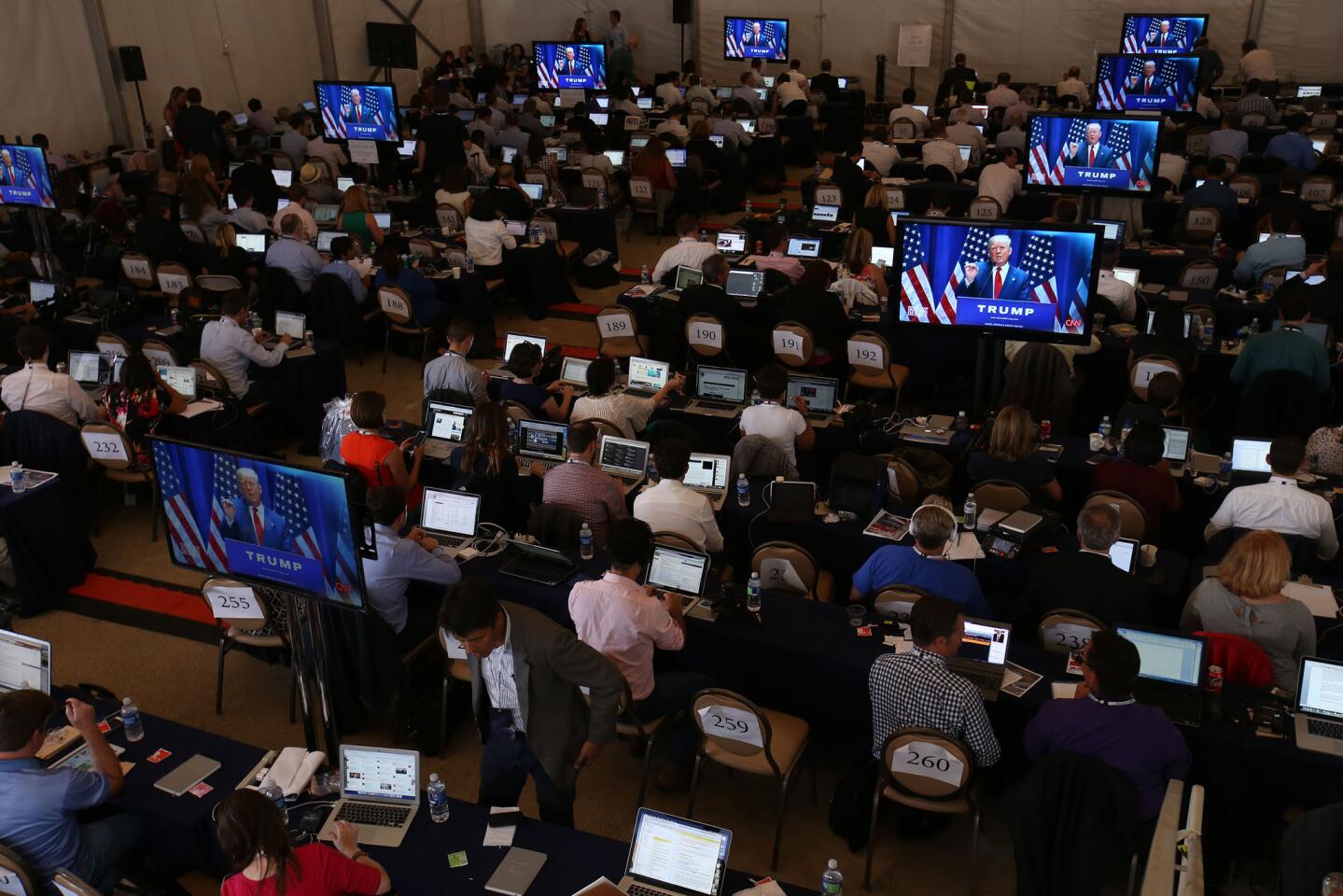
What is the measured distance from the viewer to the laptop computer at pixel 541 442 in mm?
7047

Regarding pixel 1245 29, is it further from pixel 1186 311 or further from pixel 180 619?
pixel 180 619

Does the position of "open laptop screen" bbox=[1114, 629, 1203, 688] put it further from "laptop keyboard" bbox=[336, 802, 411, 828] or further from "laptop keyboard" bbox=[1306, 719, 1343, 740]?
"laptop keyboard" bbox=[336, 802, 411, 828]

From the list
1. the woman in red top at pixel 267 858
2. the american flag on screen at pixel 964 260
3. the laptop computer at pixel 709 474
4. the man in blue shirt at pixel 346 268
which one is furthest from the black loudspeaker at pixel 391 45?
the woman in red top at pixel 267 858

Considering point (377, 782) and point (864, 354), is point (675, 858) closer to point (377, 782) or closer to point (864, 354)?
point (377, 782)

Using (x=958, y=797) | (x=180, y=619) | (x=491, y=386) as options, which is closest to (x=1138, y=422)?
(x=958, y=797)

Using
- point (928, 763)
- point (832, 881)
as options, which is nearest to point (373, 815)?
point (832, 881)

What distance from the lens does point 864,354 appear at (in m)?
8.73

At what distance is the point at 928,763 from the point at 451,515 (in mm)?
3007

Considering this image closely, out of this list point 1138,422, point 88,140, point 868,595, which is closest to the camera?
point 868,595

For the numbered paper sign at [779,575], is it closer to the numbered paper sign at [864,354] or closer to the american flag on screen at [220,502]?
the american flag on screen at [220,502]

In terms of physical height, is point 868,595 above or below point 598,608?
below

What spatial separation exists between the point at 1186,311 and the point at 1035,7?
13.5 m

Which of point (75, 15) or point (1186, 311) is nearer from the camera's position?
point (1186, 311)

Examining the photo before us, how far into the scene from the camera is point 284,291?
10078 millimetres
